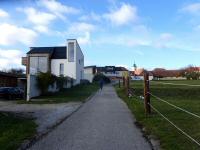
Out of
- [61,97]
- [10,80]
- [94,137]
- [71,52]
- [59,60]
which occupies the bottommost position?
[94,137]

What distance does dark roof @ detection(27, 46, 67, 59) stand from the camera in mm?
67688

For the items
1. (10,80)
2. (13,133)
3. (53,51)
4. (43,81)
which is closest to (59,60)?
(53,51)

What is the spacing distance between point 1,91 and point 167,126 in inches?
1088

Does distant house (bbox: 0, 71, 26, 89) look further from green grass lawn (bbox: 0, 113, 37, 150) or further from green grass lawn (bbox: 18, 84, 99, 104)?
green grass lawn (bbox: 0, 113, 37, 150)

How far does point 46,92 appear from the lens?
40.5 m

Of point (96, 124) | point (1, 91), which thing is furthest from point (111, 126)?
point (1, 91)

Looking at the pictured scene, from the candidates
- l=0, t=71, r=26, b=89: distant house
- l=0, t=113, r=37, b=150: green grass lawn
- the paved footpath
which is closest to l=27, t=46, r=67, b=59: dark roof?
l=0, t=71, r=26, b=89: distant house

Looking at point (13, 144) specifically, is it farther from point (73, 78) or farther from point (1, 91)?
point (73, 78)

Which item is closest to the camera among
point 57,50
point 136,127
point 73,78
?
point 136,127

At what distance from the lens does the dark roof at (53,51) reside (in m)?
67.7

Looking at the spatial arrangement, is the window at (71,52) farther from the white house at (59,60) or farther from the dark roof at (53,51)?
the dark roof at (53,51)

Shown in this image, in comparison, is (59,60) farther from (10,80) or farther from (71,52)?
(10,80)

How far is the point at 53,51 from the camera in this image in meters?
68.8

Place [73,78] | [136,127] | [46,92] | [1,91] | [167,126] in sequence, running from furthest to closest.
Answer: [73,78]
[46,92]
[1,91]
[136,127]
[167,126]
